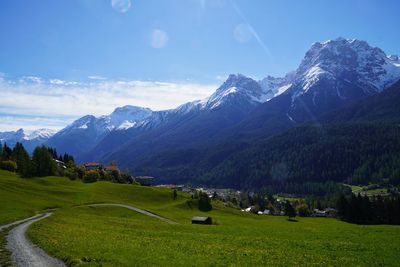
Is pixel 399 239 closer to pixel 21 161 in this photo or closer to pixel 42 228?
pixel 42 228

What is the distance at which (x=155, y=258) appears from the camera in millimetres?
32094

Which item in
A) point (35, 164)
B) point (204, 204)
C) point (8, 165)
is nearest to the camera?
point (204, 204)

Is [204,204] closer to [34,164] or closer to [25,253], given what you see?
[34,164]

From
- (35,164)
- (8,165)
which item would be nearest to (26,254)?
(35,164)

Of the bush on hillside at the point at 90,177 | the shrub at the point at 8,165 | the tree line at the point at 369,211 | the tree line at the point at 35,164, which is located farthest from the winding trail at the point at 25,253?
the bush on hillside at the point at 90,177

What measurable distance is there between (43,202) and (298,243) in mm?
63423

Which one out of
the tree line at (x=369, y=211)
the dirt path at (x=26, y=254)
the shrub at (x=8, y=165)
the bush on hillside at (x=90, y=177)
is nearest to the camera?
the dirt path at (x=26, y=254)

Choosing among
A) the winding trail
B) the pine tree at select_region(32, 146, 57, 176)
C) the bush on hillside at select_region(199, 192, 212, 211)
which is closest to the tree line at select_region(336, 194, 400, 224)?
the bush on hillside at select_region(199, 192, 212, 211)

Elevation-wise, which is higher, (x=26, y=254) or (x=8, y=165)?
(x=8, y=165)

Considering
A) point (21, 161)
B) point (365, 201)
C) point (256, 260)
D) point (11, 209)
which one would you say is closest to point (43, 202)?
point (11, 209)

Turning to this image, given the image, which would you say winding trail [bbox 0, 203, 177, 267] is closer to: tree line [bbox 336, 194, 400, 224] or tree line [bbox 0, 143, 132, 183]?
tree line [bbox 0, 143, 132, 183]

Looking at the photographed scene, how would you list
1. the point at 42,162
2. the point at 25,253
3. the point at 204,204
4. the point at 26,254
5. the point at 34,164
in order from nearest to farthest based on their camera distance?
the point at 26,254 < the point at 25,253 < the point at 204,204 < the point at 34,164 < the point at 42,162

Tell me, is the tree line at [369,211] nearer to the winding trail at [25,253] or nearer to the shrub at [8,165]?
the winding trail at [25,253]

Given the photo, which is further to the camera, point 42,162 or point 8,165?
point 42,162
